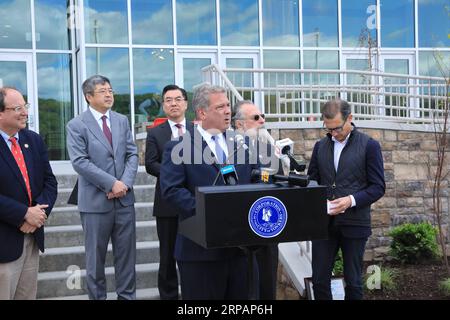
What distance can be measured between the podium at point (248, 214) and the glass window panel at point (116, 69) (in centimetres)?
984

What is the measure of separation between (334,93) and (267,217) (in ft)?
28.1

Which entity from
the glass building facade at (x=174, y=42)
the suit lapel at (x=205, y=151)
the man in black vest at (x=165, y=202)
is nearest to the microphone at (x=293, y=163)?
the suit lapel at (x=205, y=151)

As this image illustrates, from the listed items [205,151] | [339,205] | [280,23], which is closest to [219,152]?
[205,151]

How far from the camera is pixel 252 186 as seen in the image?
9.48 feet

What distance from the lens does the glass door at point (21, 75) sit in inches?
480

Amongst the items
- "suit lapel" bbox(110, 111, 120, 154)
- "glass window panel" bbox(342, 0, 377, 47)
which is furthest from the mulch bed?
"glass window panel" bbox(342, 0, 377, 47)

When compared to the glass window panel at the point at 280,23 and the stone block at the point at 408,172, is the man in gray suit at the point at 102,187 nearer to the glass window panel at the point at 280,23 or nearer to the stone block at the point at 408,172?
the stone block at the point at 408,172

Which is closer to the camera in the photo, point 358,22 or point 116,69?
point 116,69

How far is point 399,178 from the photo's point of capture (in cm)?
802

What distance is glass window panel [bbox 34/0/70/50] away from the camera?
41.1 feet

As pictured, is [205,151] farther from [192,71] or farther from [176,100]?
[192,71]

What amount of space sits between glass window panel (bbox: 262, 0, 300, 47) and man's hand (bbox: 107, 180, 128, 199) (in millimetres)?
A: 9237

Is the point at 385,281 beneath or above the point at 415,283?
above

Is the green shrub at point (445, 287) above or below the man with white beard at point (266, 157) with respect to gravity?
below
